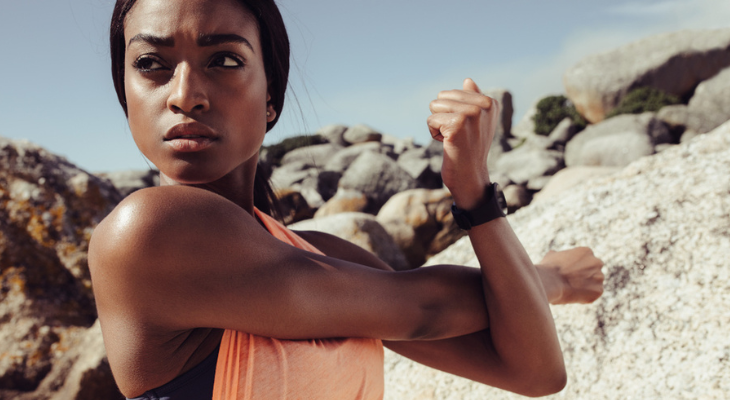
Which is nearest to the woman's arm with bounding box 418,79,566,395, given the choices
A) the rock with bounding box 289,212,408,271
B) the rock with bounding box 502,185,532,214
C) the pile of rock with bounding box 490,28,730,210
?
the rock with bounding box 289,212,408,271

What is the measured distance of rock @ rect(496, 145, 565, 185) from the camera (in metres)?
19.5

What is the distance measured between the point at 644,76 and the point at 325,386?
25.8 m

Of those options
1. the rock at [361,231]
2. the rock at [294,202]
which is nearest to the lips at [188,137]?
the rock at [361,231]

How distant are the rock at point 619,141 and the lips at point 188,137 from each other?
18784 millimetres

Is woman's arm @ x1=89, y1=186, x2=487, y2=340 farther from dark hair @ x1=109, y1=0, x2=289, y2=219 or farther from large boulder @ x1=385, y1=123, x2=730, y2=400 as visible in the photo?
large boulder @ x1=385, y1=123, x2=730, y2=400

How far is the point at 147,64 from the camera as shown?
1346 millimetres

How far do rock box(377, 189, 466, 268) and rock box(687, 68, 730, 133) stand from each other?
1501 cm

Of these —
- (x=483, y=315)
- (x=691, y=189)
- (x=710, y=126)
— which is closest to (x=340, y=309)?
(x=483, y=315)

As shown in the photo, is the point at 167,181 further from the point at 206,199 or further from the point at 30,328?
the point at 30,328

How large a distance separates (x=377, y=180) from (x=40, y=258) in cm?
1229

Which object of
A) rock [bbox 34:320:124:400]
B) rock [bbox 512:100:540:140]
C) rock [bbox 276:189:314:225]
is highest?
rock [bbox 34:320:124:400]

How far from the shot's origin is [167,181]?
144 cm

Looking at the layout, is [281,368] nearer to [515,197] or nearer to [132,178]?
[515,197]

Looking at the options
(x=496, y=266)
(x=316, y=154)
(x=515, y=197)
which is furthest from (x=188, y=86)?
(x=316, y=154)
